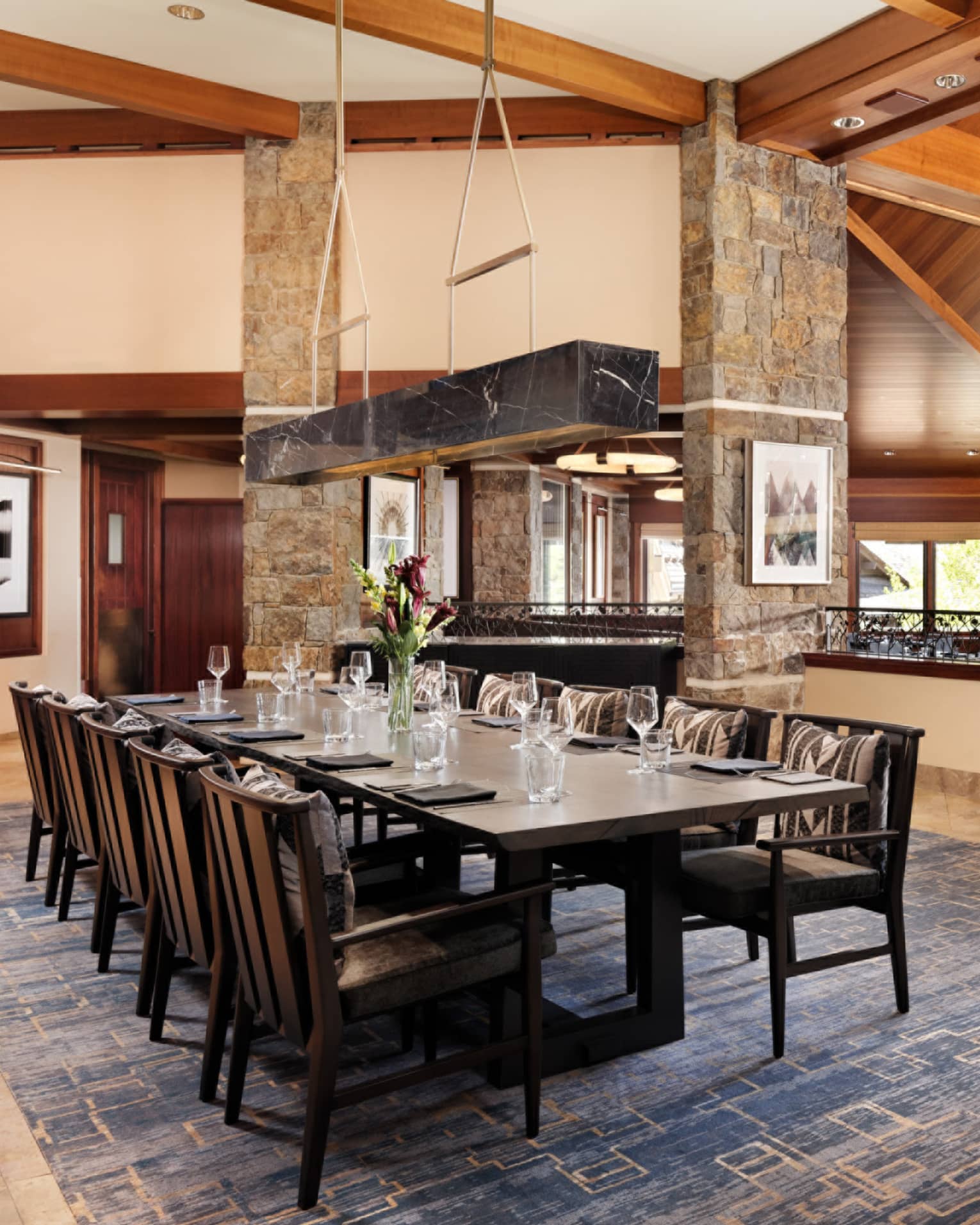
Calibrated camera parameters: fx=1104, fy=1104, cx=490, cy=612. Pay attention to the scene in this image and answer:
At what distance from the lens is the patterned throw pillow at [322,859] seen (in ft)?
7.88

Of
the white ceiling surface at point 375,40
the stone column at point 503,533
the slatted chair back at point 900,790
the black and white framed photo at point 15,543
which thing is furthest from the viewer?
the stone column at point 503,533

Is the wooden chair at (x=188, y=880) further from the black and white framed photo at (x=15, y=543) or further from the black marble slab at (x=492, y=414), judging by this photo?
the black and white framed photo at (x=15, y=543)

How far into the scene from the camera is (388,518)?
909 cm

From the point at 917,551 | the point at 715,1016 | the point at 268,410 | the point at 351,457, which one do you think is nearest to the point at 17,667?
the point at 268,410

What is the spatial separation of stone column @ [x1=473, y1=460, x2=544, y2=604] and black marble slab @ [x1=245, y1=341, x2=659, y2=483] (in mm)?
7752

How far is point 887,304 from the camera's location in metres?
9.34

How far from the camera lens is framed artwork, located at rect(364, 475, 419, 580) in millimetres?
8727

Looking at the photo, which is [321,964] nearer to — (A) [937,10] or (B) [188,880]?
(B) [188,880]

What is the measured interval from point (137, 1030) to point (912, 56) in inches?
237

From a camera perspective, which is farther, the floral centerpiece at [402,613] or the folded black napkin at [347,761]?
the floral centerpiece at [402,613]

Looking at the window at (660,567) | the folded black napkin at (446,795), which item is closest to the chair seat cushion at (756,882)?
the folded black napkin at (446,795)

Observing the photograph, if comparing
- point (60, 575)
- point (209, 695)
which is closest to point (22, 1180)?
point (209, 695)

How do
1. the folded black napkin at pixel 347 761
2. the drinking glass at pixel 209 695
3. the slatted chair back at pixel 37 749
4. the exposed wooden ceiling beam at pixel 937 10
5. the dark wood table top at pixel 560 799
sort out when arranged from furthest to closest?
1. the exposed wooden ceiling beam at pixel 937 10
2. the drinking glass at pixel 209 695
3. the slatted chair back at pixel 37 749
4. the folded black napkin at pixel 347 761
5. the dark wood table top at pixel 560 799

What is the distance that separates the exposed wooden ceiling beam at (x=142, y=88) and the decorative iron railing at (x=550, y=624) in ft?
12.1
